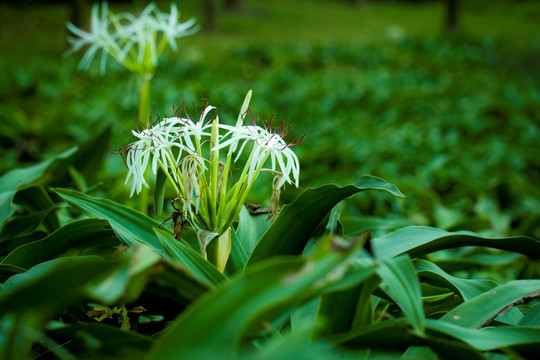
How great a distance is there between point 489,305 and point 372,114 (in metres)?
3.98

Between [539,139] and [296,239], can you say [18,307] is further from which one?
[539,139]

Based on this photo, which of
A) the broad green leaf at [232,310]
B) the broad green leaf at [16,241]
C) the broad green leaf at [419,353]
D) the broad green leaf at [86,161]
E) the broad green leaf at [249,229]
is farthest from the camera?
the broad green leaf at [86,161]

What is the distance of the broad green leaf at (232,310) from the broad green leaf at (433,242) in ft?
1.43

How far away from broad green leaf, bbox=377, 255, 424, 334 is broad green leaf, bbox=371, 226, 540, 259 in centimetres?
17

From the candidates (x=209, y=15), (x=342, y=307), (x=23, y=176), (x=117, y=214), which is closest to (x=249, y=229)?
(x=117, y=214)

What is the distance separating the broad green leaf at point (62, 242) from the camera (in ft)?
3.66

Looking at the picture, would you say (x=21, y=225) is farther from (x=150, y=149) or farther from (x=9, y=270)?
(x=150, y=149)

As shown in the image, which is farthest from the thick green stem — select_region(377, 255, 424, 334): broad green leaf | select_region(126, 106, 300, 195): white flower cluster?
select_region(377, 255, 424, 334): broad green leaf

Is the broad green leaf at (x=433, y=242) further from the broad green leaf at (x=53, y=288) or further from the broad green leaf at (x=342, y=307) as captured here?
the broad green leaf at (x=53, y=288)

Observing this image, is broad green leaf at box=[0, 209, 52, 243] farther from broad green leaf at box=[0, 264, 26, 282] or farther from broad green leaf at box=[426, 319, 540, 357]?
broad green leaf at box=[426, 319, 540, 357]

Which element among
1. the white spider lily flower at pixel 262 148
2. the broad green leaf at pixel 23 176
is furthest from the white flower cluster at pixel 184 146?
the broad green leaf at pixel 23 176

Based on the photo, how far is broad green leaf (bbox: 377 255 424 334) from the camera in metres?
0.79

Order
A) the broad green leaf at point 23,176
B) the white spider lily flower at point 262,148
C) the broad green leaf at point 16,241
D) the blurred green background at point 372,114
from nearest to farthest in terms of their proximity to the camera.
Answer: the white spider lily flower at point 262,148 → the broad green leaf at point 16,241 → the broad green leaf at point 23,176 → the blurred green background at point 372,114

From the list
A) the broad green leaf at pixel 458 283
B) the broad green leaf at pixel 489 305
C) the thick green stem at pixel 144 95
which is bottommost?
the broad green leaf at pixel 458 283
